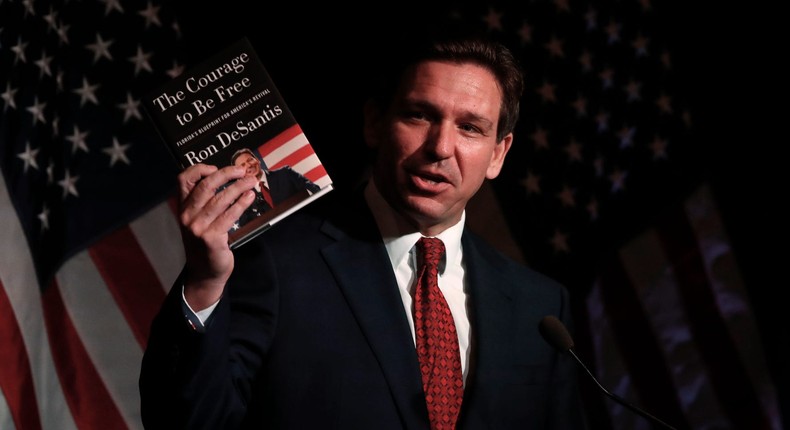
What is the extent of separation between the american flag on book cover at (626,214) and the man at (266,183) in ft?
4.79

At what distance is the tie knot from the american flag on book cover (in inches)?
40.6

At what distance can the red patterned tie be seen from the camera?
1.66 metres

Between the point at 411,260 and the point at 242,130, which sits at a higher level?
the point at 242,130

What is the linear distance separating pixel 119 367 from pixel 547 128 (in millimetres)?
1598

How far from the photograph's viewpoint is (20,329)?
2365 millimetres

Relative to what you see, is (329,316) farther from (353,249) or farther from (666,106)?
(666,106)

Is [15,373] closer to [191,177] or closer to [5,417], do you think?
[5,417]

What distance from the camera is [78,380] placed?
95.8 inches

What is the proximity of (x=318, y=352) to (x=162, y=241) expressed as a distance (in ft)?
3.73

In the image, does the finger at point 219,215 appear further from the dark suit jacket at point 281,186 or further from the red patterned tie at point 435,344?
the red patterned tie at point 435,344

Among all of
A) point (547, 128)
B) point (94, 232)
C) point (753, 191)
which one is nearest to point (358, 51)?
point (547, 128)

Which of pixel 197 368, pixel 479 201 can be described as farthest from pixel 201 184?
pixel 479 201

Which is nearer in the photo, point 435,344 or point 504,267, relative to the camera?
point 435,344

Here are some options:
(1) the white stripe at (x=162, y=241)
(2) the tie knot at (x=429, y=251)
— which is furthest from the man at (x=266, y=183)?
(1) the white stripe at (x=162, y=241)
